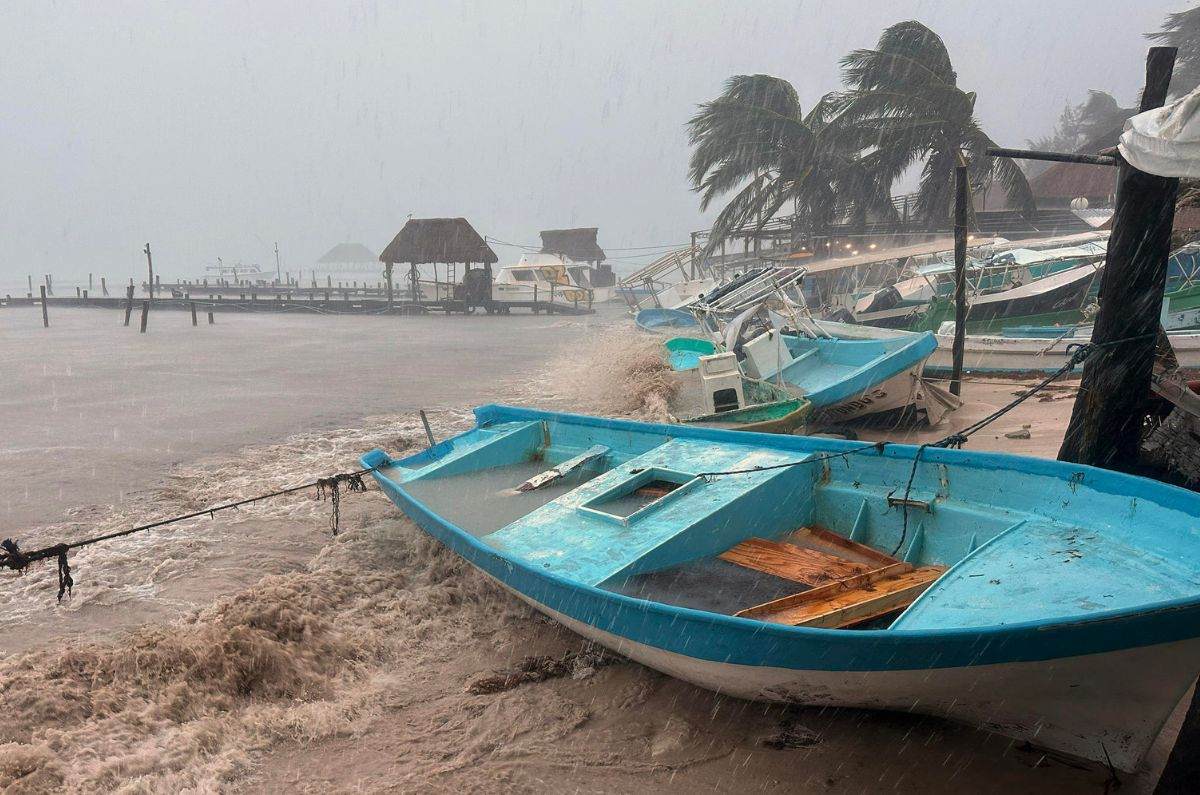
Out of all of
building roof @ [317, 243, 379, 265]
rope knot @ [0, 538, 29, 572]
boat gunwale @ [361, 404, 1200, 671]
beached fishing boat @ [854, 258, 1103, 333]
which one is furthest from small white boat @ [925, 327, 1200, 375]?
building roof @ [317, 243, 379, 265]

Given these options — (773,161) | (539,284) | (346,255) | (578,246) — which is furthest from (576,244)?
(346,255)

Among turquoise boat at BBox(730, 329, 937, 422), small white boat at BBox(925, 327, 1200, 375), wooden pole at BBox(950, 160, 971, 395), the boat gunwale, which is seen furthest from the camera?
small white boat at BBox(925, 327, 1200, 375)

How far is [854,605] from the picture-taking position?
162 inches

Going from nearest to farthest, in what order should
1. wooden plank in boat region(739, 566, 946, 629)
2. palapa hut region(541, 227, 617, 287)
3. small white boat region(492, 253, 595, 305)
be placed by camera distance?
1. wooden plank in boat region(739, 566, 946, 629)
2. small white boat region(492, 253, 595, 305)
3. palapa hut region(541, 227, 617, 287)

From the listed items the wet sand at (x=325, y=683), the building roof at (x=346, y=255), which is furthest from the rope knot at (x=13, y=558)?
the building roof at (x=346, y=255)

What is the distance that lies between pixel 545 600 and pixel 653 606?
106 cm

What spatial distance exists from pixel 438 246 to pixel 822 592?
134 feet

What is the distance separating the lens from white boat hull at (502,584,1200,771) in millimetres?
3146

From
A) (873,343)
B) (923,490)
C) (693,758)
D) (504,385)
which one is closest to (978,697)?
(693,758)

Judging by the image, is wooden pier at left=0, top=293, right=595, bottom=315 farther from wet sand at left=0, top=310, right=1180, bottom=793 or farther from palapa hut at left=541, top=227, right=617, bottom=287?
wet sand at left=0, top=310, right=1180, bottom=793

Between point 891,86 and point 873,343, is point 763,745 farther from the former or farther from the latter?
point 891,86

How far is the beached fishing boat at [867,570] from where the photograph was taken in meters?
3.25

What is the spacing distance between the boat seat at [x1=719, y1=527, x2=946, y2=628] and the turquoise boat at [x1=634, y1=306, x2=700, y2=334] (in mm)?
20121

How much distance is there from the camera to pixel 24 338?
31.5 metres
